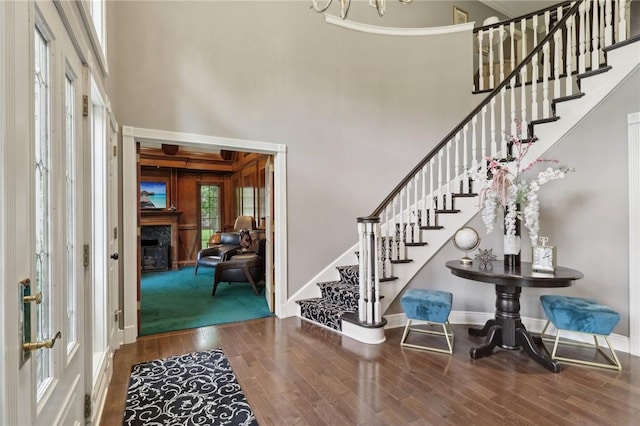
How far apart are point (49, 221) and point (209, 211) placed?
297 inches

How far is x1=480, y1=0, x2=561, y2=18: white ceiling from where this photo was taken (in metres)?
6.22

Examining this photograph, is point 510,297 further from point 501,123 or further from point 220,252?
point 220,252

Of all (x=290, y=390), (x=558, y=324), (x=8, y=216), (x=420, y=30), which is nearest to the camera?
(x=8, y=216)

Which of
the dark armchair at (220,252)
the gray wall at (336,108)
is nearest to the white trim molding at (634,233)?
the gray wall at (336,108)

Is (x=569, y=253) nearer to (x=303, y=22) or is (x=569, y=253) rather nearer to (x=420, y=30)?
(x=420, y=30)

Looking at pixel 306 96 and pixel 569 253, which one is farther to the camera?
pixel 306 96

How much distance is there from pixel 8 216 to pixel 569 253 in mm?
4366

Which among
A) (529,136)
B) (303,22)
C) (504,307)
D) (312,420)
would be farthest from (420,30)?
(312,420)

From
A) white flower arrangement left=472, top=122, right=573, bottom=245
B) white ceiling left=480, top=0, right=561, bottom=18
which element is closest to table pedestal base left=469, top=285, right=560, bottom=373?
white flower arrangement left=472, top=122, right=573, bottom=245

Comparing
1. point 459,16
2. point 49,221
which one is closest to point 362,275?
point 49,221

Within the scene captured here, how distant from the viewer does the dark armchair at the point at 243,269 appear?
201 inches

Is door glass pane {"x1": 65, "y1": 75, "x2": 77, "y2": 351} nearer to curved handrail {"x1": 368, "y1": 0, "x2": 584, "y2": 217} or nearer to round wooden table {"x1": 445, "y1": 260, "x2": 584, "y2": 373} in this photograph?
curved handrail {"x1": 368, "y1": 0, "x2": 584, "y2": 217}

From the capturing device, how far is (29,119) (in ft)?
3.22

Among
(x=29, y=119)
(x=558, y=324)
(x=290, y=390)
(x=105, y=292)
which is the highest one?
(x=29, y=119)
